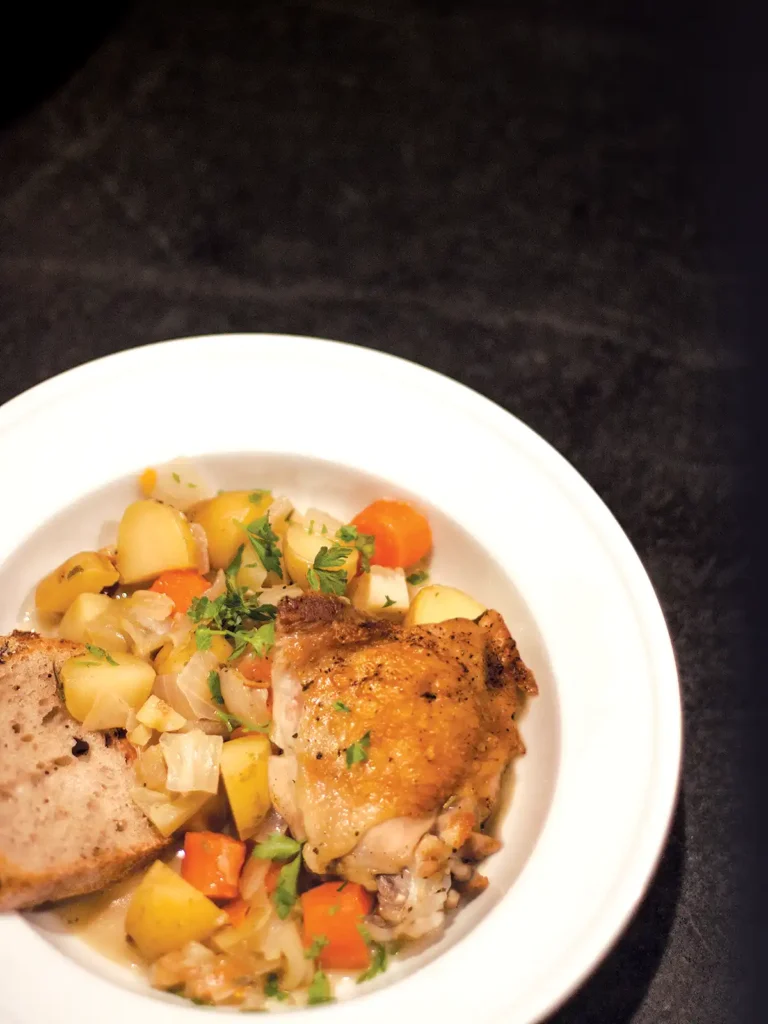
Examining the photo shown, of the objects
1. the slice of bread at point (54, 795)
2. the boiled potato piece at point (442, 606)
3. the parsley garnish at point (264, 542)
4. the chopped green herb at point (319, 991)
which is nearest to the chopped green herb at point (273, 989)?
the chopped green herb at point (319, 991)

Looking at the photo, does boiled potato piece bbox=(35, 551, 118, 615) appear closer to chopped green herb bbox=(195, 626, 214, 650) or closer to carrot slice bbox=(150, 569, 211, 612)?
carrot slice bbox=(150, 569, 211, 612)

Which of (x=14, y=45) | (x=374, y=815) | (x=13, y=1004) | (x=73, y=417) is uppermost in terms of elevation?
(x=14, y=45)

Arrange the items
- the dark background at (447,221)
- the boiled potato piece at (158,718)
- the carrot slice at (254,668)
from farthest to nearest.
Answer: the dark background at (447,221) < the carrot slice at (254,668) < the boiled potato piece at (158,718)

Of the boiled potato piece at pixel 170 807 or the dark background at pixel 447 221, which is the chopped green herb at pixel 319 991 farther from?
the dark background at pixel 447 221

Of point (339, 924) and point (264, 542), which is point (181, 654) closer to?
point (264, 542)

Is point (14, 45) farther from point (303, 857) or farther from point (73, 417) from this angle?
point (303, 857)

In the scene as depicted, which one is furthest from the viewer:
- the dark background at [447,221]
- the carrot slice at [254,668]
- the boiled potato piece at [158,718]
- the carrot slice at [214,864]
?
the dark background at [447,221]

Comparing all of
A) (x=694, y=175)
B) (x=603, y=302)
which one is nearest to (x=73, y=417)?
(x=603, y=302)
